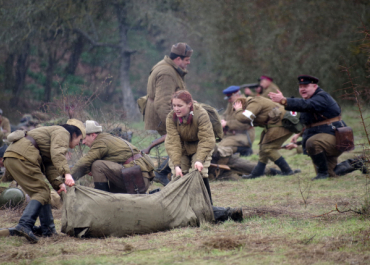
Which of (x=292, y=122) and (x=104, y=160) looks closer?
(x=104, y=160)

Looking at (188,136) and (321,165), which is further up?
(188,136)

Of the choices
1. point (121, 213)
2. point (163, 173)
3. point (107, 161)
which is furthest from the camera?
point (163, 173)

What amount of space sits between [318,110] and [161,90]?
2564mm

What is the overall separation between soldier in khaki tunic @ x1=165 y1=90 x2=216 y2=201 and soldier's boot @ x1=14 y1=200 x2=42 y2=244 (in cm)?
160

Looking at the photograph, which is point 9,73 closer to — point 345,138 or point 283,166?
point 283,166

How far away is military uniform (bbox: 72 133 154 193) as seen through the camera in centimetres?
609

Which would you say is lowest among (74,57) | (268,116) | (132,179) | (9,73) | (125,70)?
(132,179)

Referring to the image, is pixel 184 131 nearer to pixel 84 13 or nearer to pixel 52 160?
pixel 52 160

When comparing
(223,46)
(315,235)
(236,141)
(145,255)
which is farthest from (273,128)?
(223,46)

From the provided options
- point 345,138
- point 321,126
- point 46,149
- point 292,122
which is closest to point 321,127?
point 321,126

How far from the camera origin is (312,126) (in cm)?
788

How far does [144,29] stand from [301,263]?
72.7 ft

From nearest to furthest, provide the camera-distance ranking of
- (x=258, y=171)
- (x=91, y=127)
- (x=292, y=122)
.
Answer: (x=91, y=127)
(x=292, y=122)
(x=258, y=171)

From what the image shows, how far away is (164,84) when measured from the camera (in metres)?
7.03
